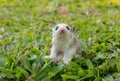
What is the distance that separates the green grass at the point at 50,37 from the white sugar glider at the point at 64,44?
0.15 m

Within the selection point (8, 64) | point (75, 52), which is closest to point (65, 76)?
point (75, 52)

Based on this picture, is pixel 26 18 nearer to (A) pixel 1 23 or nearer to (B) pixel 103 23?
(A) pixel 1 23

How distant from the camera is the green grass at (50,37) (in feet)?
17.9

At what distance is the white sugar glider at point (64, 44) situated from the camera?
5633mm

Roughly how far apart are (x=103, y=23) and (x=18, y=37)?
2.00m

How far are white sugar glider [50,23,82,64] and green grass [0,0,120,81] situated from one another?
0.15 metres

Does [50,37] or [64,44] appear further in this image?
[50,37]

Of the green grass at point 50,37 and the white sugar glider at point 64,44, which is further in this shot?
Answer: the white sugar glider at point 64,44

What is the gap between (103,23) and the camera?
28.1ft

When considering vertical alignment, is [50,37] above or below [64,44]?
below

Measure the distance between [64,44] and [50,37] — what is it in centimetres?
170

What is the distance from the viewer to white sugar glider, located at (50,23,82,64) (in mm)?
5633

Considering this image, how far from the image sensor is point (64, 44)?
5750 millimetres

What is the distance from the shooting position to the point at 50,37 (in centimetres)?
743
